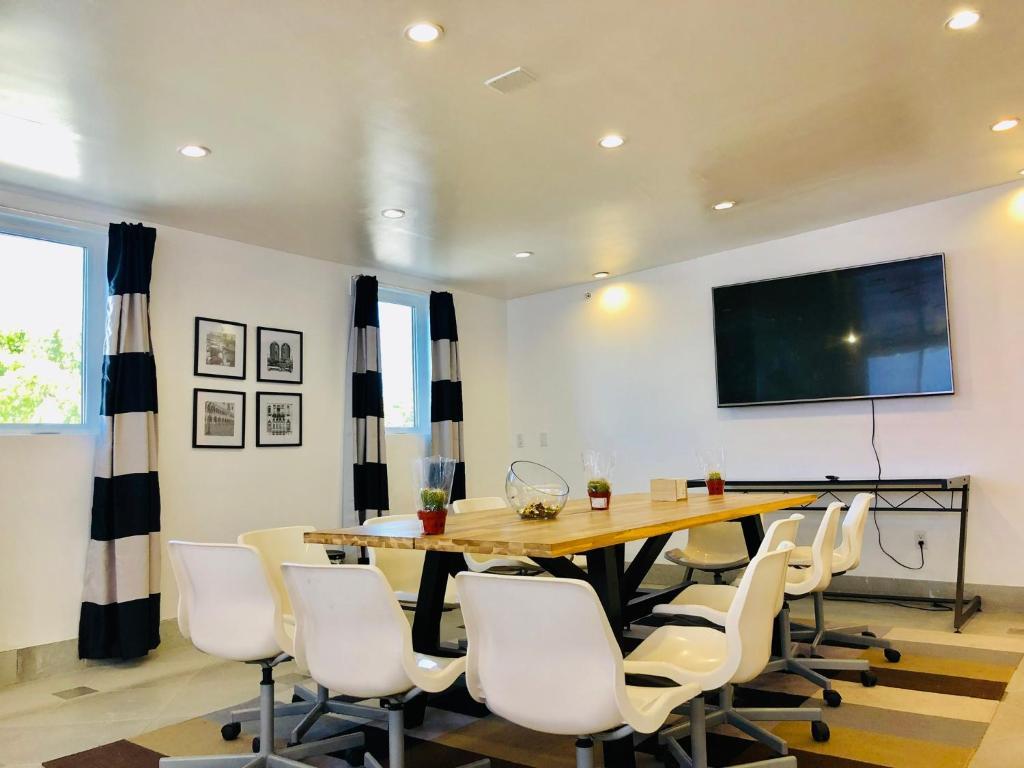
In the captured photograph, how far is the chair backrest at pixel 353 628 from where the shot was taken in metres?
1.93

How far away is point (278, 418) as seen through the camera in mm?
5039

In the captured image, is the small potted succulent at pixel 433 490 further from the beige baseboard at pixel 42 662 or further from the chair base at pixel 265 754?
the beige baseboard at pixel 42 662

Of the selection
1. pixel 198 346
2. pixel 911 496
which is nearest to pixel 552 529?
pixel 198 346

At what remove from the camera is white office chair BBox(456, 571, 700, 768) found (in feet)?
5.26

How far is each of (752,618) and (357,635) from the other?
1.03 metres

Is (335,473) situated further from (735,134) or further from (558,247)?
(735,134)

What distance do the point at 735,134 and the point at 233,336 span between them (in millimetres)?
3237

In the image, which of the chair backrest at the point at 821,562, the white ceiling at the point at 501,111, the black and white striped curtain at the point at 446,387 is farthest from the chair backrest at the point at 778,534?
the black and white striped curtain at the point at 446,387

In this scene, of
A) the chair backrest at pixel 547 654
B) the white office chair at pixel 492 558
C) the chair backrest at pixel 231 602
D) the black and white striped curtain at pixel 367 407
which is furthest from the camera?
the black and white striped curtain at pixel 367 407

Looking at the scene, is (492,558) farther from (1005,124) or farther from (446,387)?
(1005,124)

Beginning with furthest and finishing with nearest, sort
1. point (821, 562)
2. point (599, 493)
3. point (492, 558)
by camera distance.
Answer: point (492, 558) < point (599, 493) < point (821, 562)

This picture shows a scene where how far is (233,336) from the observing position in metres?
4.82

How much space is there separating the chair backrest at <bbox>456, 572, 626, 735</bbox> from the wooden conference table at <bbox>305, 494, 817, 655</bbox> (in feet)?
0.93

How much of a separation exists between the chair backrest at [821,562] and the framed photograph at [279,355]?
347 cm
